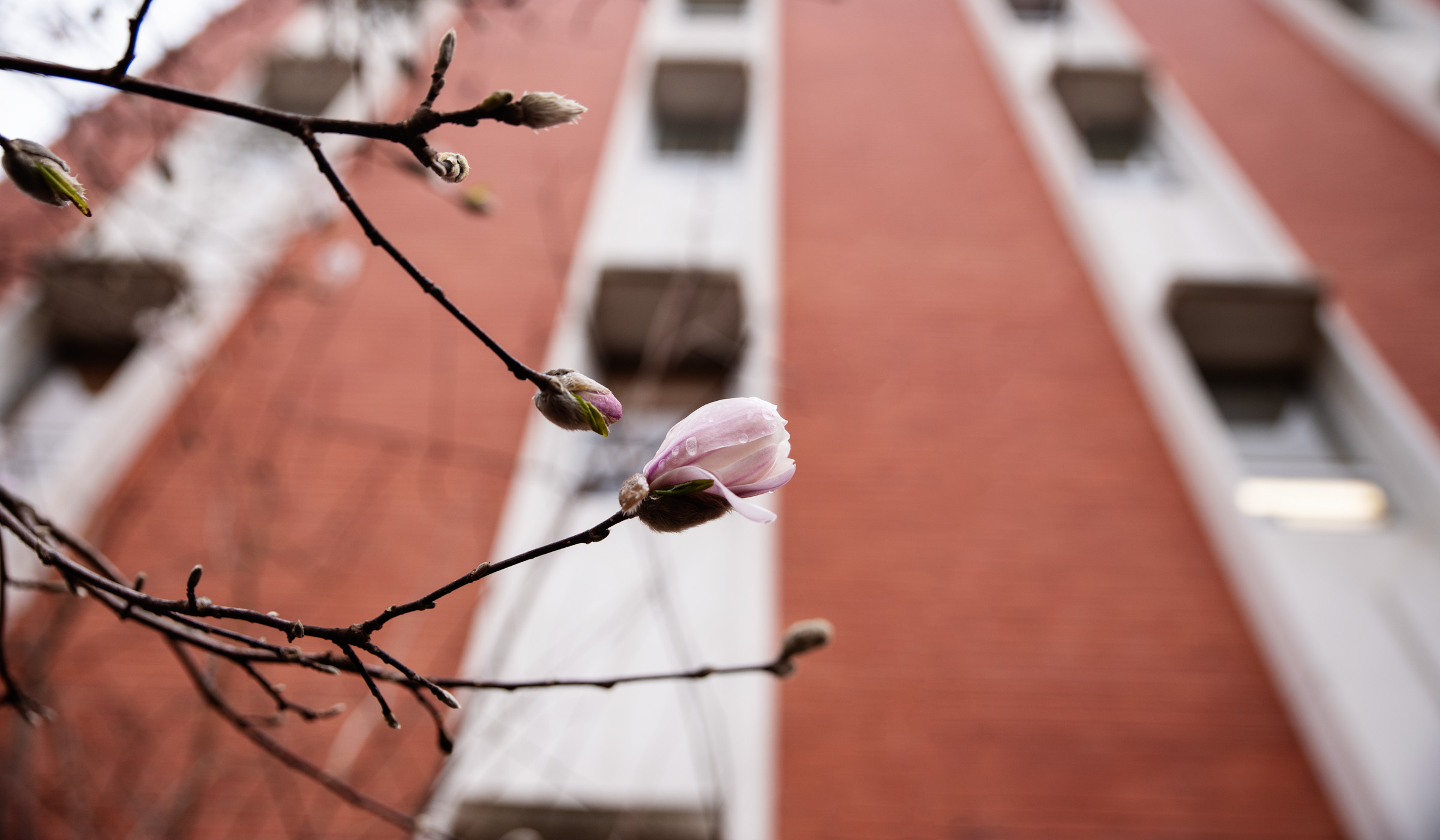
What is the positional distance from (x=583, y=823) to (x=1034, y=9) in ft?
19.9

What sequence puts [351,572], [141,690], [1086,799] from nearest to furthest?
[1086,799] < [141,690] < [351,572]

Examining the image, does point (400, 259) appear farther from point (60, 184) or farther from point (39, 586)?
point (39, 586)

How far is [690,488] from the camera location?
22.5 inches

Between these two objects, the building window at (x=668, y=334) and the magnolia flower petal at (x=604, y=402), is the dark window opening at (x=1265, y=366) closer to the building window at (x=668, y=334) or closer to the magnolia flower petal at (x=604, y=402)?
the building window at (x=668, y=334)

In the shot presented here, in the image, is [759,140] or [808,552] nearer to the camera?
[808,552]

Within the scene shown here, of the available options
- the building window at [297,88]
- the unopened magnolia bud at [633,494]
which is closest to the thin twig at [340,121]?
the unopened magnolia bud at [633,494]

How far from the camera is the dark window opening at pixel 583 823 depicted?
212 centimetres

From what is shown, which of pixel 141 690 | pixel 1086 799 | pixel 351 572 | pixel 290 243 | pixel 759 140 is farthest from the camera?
pixel 759 140

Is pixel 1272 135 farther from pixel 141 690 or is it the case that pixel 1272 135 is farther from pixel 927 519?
pixel 141 690

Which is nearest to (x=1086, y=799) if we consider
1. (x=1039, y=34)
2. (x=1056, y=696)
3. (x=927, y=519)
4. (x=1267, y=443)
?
(x=1056, y=696)

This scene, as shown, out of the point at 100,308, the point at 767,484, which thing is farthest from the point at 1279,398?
the point at 100,308

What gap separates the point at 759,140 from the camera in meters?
4.16

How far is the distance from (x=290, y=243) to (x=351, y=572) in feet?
5.25

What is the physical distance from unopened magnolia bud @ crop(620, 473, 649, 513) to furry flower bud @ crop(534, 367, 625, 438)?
44mm
